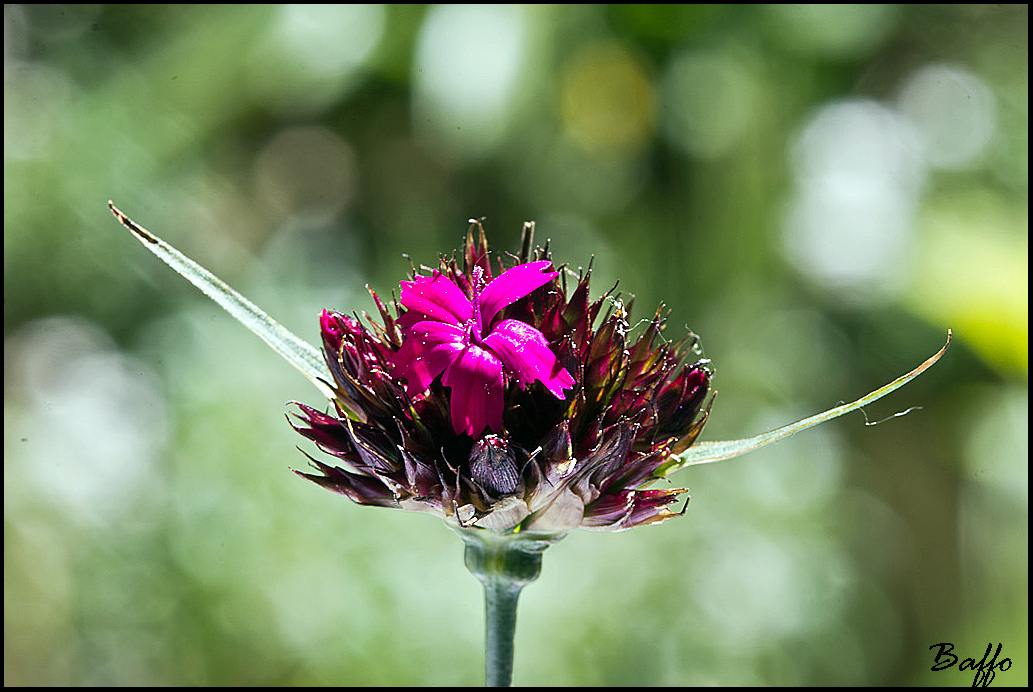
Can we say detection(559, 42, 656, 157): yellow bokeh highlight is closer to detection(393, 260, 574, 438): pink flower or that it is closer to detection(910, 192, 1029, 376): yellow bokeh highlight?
detection(910, 192, 1029, 376): yellow bokeh highlight

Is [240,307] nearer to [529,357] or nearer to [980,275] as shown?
[529,357]

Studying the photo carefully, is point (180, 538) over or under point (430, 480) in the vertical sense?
over

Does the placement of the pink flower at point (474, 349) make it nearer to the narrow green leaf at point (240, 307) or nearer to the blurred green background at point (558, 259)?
the narrow green leaf at point (240, 307)

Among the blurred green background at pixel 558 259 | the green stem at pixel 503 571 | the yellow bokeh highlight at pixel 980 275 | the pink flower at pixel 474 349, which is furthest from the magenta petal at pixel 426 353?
the yellow bokeh highlight at pixel 980 275

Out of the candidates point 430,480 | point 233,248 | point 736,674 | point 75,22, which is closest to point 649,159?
point 233,248

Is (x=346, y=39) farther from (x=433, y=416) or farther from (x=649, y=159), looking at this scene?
(x=433, y=416)

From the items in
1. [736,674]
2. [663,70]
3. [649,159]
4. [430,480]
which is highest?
[663,70]
